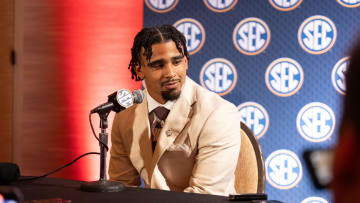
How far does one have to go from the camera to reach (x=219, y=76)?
2521 mm

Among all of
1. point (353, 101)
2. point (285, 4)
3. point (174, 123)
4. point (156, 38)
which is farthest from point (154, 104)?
point (353, 101)

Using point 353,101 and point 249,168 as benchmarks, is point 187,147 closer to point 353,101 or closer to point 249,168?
point 249,168

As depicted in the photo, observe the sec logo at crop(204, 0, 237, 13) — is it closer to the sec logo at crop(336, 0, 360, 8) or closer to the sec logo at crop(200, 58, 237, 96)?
the sec logo at crop(200, 58, 237, 96)

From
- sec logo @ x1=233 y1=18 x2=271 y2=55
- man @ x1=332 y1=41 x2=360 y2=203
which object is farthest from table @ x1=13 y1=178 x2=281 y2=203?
sec logo @ x1=233 y1=18 x2=271 y2=55

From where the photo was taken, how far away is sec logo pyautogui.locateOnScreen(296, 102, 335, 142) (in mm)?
2346

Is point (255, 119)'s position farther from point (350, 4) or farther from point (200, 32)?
point (350, 4)

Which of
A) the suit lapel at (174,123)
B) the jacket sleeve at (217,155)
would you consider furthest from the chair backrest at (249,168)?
the suit lapel at (174,123)

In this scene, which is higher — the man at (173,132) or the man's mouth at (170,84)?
the man's mouth at (170,84)

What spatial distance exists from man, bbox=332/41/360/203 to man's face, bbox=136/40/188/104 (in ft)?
4.77

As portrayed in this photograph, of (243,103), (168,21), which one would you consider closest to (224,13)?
(168,21)

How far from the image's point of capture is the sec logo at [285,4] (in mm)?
2371

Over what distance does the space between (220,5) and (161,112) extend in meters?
1.09

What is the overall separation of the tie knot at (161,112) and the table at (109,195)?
0.47m

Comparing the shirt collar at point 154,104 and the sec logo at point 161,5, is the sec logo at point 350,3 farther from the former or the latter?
the shirt collar at point 154,104
